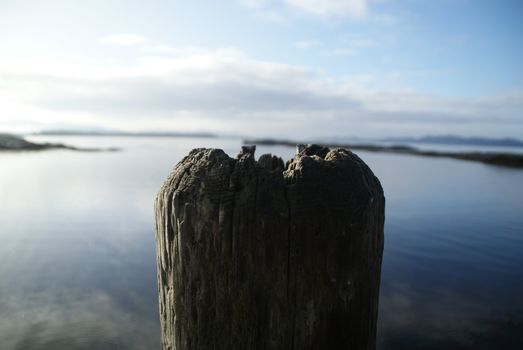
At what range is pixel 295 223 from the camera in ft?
6.20

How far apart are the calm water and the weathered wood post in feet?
A: 11.2

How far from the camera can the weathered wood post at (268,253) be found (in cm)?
189

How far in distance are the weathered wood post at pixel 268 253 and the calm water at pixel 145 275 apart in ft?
11.2

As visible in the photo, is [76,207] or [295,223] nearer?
[295,223]

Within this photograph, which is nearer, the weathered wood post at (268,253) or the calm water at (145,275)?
the weathered wood post at (268,253)

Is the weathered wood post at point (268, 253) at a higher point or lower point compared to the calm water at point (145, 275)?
higher

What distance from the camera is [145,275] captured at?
6945 millimetres

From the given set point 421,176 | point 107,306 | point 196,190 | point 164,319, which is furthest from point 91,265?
point 421,176

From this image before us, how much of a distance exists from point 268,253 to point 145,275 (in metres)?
5.78

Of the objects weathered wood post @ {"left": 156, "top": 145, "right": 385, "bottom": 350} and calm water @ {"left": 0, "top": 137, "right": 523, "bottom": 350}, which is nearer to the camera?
weathered wood post @ {"left": 156, "top": 145, "right": 385, "bottom": 350}

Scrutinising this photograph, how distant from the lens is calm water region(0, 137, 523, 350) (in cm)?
495

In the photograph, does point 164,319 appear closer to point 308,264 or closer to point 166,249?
point 166,249

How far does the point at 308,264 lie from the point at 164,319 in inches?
39.0

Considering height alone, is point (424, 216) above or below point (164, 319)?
below
